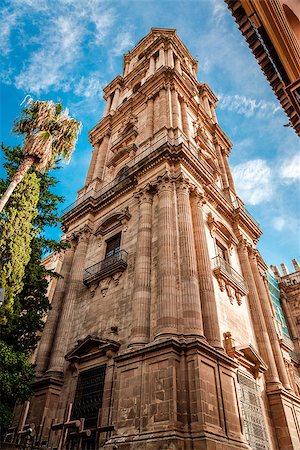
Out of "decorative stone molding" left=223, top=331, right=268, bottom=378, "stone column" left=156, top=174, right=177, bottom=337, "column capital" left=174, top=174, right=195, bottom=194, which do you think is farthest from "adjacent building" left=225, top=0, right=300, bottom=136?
"decorative stone molding" left=223, top=331, right=268, bottom=378

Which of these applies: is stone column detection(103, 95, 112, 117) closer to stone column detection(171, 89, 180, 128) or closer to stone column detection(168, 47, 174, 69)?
stone column detection(168, 47, 174, 69)

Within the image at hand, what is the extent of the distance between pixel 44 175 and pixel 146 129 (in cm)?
Answer: 896

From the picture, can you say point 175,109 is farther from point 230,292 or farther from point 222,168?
point 230,292

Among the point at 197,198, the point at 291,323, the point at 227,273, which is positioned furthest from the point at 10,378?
the point at 291,323

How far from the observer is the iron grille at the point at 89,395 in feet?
38.7

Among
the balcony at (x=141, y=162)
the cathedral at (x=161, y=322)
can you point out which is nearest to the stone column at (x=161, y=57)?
the cathedral at (x=161, y=322)

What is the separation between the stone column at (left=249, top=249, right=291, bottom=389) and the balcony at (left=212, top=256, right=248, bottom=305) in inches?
67.8

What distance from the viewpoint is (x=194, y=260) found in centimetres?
1316

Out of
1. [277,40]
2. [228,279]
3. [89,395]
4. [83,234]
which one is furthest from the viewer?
[83,234]

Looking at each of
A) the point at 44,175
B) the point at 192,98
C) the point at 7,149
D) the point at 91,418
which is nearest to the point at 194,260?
the point at 91,418

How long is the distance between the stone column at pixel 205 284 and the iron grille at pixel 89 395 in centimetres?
428

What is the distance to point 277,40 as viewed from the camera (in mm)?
9695

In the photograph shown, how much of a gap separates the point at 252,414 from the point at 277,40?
1266 cm

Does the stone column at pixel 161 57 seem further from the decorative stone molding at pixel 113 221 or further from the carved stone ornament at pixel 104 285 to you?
the carved stone ornament at pixel 104 285
